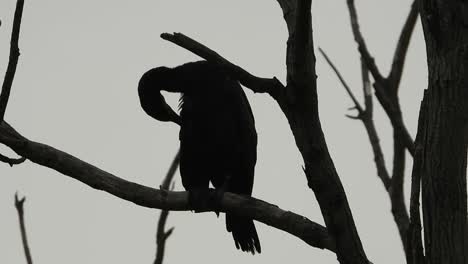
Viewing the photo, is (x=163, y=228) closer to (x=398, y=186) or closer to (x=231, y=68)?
(x=231, y=68)

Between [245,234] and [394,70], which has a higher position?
[394,70]

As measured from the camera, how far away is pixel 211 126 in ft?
18.4

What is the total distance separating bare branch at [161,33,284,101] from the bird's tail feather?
8.14 feet

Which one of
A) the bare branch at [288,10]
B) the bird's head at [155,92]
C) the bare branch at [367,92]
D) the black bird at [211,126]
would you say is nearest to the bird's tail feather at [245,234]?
the black bird at [211,126]

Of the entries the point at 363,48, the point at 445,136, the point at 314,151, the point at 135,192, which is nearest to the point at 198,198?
the point at 135,192

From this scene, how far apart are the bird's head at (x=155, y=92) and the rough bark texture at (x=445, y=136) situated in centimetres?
339

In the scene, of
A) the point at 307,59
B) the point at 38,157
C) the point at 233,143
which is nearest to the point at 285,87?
the point at 307,59

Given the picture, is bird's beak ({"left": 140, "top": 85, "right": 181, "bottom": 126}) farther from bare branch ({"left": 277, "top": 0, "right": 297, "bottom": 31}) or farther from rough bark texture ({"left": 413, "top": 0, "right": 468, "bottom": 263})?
rough bark texture ({"left": 413, "top": 0, "right": 468, "bottom": 263})

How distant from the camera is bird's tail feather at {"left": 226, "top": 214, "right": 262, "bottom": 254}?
543 centimetres

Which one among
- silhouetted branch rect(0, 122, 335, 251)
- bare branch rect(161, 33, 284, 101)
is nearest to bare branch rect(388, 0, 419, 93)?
silhouetted branch rect(0, 122, 335, 251)

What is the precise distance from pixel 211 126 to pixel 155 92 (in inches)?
24.6

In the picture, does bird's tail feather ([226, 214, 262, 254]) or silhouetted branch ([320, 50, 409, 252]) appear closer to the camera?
silhouetted branch ([320, 50, 409, 252])

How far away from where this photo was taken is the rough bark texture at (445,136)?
8.68 feet

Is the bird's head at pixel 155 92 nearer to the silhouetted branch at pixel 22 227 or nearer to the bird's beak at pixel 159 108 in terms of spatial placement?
the bird's beak at pixel 159 108
